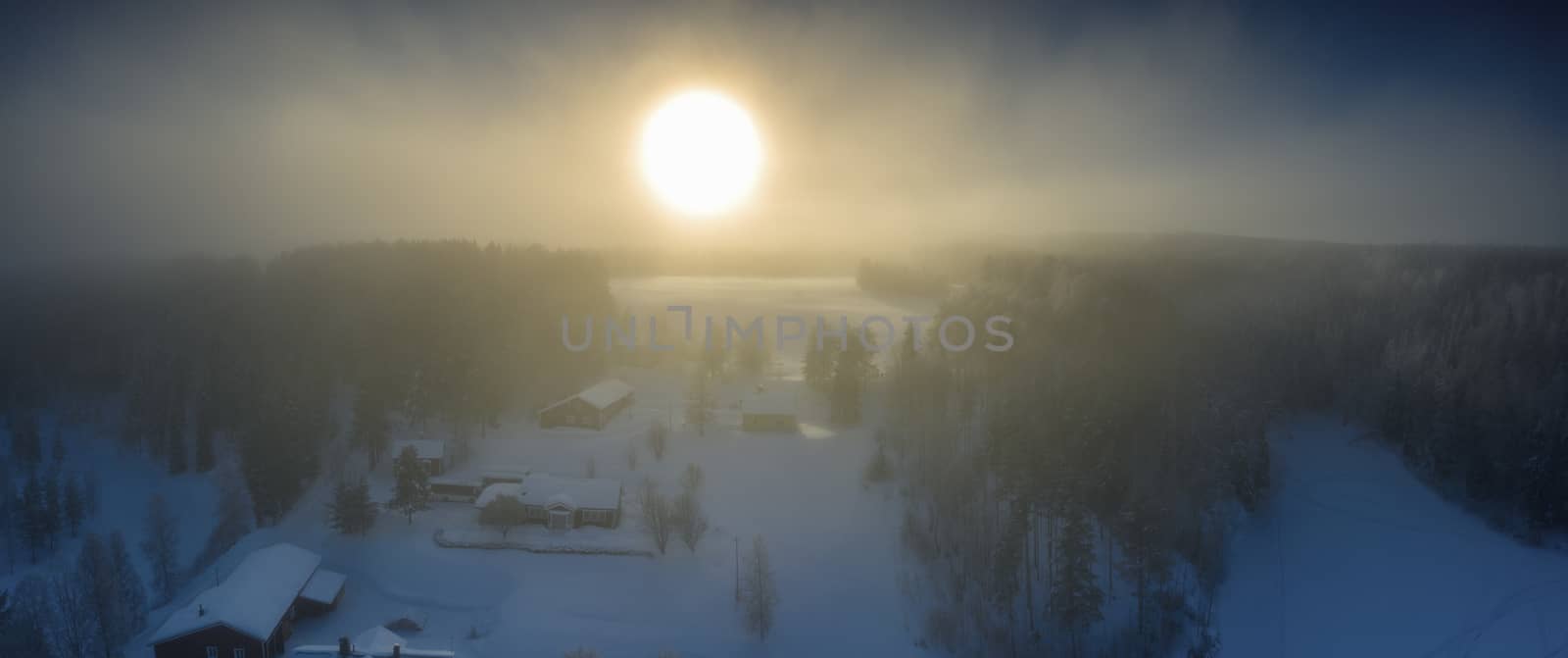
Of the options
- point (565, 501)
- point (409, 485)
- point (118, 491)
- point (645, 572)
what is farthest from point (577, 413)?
point (118, 491)

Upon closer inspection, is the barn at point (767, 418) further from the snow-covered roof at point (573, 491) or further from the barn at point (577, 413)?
the snow-covered roof at point (573, 491)

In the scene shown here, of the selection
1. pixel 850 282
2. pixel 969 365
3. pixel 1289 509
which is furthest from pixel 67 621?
pixel 850 282

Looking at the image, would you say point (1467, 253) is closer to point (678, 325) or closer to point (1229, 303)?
point (1229, 303)

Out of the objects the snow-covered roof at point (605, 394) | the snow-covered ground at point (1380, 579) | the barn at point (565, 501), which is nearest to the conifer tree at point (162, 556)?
the barn at point (565, 501)

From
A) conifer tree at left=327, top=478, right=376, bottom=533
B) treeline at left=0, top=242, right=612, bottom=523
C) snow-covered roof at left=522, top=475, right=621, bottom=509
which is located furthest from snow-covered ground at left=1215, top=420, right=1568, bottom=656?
treeline at left=0, top=242, right=612, bottom=523

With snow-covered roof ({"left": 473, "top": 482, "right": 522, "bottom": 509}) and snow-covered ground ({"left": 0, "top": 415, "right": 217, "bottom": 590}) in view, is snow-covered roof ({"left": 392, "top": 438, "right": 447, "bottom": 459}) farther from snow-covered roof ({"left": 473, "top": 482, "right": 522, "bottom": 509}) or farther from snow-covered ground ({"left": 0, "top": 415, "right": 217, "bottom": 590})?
snow-covered ground ({"left": 0, "top": 415, "right": 217, "bottom": 590})

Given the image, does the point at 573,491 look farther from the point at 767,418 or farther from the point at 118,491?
the point at 118,491
